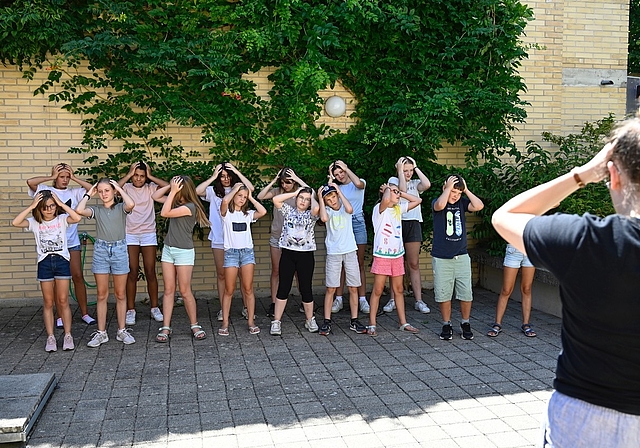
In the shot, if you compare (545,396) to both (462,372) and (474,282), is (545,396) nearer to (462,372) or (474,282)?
(462,372)

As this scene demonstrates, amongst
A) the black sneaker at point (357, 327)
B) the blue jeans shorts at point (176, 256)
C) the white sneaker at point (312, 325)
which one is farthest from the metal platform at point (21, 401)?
the black sneaker at point (357, 327)

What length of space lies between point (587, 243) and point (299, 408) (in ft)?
12.4

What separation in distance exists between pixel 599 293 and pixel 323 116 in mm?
7697

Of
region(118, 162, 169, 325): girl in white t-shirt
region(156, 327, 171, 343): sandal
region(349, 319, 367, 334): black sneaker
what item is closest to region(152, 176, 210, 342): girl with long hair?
region(156, 327, 171, 343): sandal

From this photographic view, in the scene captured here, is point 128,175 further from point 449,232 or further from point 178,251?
point 449,232

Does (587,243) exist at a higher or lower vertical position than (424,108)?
lower

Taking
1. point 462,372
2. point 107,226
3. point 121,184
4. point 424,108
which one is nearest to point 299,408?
point 462,372

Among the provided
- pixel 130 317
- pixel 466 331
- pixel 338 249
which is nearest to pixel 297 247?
pixel 338 249

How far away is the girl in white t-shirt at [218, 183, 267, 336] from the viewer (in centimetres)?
740

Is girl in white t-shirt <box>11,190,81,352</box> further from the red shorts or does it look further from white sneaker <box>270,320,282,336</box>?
the red shorts

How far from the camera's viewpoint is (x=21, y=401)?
195 inches

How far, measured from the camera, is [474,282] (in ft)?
33.8

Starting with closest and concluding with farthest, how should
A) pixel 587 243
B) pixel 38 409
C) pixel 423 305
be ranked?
1. pixel 587 243
2. pixel 38 409
3. pixel 423 305

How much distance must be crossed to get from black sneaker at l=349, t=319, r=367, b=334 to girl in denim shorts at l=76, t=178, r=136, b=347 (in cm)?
259
